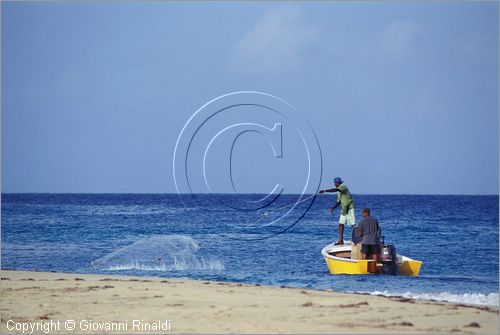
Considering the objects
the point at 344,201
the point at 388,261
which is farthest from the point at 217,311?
the point at 344,201

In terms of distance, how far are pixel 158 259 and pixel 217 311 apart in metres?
10.3

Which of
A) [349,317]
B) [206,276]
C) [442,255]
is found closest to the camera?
[349,317]

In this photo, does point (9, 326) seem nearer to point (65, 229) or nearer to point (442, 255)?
point (442, 255)

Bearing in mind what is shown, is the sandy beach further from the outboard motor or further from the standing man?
the standing man

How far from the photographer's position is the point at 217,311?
42.8ft

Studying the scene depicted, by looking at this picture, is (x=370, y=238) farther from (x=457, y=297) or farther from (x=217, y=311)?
(x=217, y=311)

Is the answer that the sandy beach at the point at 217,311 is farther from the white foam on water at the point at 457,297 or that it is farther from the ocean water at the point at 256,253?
the ocean water at the point at 256,253

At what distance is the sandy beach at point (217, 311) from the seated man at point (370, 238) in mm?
4738

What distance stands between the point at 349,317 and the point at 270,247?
19147mm

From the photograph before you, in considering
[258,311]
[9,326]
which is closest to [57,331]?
[9,326]

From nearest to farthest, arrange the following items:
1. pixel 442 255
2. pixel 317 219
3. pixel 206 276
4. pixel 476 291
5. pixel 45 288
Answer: pixel 45 288 → pixel 476 291 → pixel 206 276 → pixel 442 255 → pixel 317 219

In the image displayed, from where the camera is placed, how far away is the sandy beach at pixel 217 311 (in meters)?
11.9

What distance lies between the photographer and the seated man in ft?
65.7

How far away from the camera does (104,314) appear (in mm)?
12820
